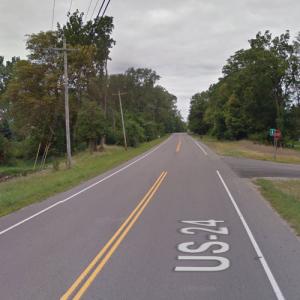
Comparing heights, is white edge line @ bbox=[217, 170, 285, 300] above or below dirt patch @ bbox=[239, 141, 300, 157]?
above

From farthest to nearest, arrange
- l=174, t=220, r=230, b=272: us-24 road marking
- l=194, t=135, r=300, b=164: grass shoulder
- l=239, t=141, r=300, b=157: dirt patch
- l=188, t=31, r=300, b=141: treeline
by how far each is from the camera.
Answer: l=188, t=31, r=300, b=141: treeline
l=239, t=141, r=300, b=157: dirt patch
l=194, t=135, r=300, b=164: grass shoulder
l=174, t=220, r=230, b=272: us-24 road marking

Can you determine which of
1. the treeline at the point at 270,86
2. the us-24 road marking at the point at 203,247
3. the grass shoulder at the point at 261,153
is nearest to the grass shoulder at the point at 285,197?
the us-24 road marking at the point at 203,247

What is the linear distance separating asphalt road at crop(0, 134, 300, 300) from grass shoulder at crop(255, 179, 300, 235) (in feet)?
1.16

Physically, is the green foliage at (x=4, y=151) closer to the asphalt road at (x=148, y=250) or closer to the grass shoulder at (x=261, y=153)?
the grass shoulder at (x=261, y=153)

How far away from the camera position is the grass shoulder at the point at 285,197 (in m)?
13.1

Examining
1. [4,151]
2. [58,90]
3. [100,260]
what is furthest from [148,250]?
[4,151]

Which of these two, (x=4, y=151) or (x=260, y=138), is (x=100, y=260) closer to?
(x=4, y=151)

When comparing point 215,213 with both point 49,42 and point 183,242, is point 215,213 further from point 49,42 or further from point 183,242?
point 49,42

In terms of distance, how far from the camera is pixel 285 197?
17.2m

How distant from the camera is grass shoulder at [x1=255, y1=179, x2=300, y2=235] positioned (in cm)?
1310

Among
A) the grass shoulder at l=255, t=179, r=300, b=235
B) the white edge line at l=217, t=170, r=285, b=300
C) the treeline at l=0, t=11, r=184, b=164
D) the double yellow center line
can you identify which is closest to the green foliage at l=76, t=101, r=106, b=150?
the treeline at l=0, t=11, r=184, b=164

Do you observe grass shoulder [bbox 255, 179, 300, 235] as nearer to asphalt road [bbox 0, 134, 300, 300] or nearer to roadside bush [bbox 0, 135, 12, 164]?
asphalt road [bbox 0, 134, 300, 300]

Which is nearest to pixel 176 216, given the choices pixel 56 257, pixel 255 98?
pixel 56 257

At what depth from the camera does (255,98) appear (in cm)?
7319
